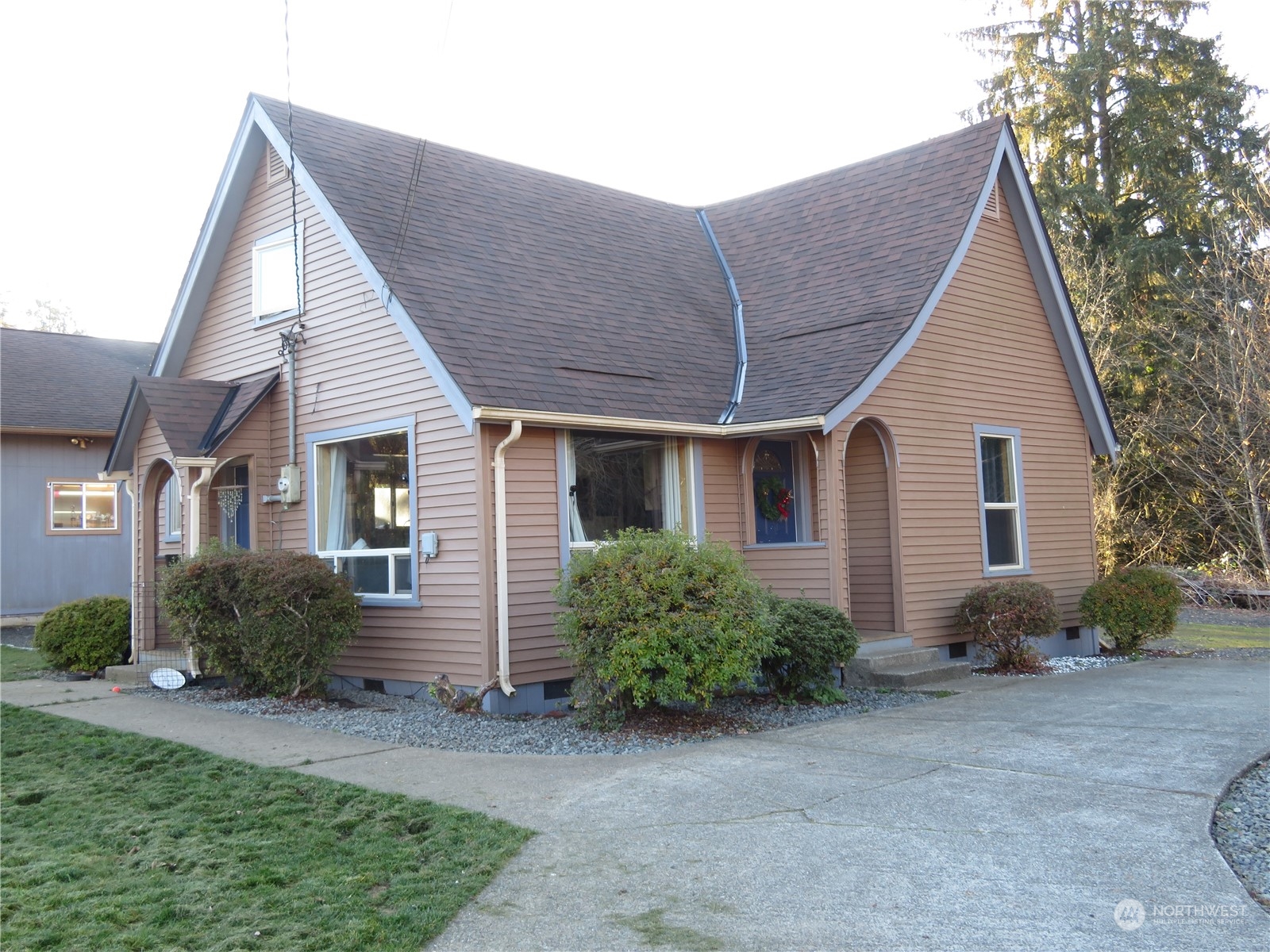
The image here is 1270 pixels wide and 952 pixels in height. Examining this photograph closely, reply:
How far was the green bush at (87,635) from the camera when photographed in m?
13.0

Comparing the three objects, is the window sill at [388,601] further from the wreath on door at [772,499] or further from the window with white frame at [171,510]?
the window with white frame at [171,510]

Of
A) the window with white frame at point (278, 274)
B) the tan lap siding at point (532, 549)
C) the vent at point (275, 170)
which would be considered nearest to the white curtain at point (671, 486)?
the tan lap siding at point (532, 549)

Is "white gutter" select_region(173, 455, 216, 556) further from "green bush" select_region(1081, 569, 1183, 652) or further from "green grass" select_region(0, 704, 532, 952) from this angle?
"green bush" select_region(1081, 569, 1183, 652)

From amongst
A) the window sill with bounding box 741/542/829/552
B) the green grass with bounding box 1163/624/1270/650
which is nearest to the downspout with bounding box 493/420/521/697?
the window sill with bounding box 741/542/829/552

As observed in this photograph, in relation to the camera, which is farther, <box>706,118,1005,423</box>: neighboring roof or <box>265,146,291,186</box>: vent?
<box>265,146,291,186</box>: vent

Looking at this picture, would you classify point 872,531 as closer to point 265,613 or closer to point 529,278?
point 529,278

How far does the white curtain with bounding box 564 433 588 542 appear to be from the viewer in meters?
10.6

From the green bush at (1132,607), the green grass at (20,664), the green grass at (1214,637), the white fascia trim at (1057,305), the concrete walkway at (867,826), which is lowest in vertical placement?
the green grass at (1214,637)

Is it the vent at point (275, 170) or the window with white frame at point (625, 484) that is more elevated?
the vent at point (275, 170)

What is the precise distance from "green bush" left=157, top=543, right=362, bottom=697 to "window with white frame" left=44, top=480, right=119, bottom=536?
12.8 metres

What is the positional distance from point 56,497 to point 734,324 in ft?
50.8

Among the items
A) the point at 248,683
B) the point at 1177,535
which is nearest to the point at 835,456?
the point at 248,683

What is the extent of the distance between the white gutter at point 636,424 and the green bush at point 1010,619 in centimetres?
310

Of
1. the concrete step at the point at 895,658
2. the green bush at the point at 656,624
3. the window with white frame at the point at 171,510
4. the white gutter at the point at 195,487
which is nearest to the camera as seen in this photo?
the green bush at the point at 656,624
